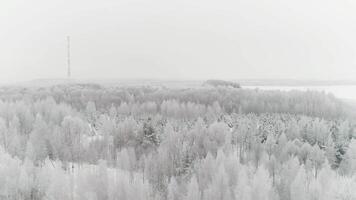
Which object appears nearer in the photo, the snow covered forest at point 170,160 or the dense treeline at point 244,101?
the snow covered forest at point 170,160

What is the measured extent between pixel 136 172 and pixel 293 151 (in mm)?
4412

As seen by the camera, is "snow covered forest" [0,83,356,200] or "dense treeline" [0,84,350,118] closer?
"snow covered forest" [0,83,356,200]

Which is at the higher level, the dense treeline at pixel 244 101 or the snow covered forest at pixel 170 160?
the dense treeline at pixel 244 101

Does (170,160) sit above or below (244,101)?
below

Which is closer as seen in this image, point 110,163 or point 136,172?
point 136,172

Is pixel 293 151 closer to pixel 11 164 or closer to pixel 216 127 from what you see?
pixel 216 127

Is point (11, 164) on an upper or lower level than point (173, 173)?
upper

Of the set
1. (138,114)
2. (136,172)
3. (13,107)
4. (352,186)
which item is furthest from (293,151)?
(13,107)

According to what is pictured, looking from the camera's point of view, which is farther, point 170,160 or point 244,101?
point 244,101

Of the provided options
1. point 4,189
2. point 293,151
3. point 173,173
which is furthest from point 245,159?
point 4,189

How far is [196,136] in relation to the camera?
1005 cm

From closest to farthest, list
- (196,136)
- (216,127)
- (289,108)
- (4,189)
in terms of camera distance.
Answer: (4,189), (196,136), (216,127), (289,108)

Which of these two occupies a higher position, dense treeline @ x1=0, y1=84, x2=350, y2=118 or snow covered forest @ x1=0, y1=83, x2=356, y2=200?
dense treeline @ x1=0, y1=84, x2=350, y2=118

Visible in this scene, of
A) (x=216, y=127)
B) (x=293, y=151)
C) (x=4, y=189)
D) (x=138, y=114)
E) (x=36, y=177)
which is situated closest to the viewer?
(x=4, y=189)
